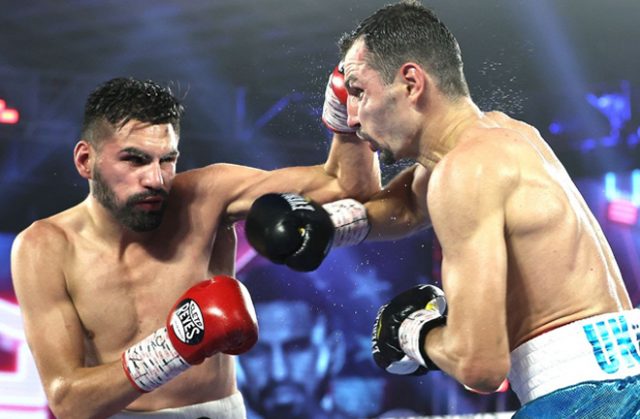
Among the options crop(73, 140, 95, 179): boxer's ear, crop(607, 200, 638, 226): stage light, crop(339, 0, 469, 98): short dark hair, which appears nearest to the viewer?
crop(339, 0, 469, 98): short dark hair

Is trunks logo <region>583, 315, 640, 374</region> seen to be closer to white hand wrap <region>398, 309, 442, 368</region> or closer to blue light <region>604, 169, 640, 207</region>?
white hand wrap <region>398, 309, 442, 368</region>

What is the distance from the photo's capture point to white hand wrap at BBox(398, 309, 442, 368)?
1678mm

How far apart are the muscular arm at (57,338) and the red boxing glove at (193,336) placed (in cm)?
6

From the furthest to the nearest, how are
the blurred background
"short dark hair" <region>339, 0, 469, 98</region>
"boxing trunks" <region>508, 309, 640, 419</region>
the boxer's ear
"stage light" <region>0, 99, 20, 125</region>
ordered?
the blurred background < "stage light" <region>0, 99, 20, 125</region> < the boxer's ear < "short dark hair" <region>339, 0, 469, 98</region> < "boxing trunks" <region>508, 309, 640, 419</region>

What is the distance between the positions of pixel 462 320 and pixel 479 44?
3.71 metres

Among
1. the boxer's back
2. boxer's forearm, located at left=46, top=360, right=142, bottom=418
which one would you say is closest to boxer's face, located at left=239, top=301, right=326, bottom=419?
boxer's forearm, located at left=46, top=360, right=142, bottom=418

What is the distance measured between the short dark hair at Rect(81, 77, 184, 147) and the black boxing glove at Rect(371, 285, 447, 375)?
84 cm

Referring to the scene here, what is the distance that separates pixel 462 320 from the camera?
1.51 metres

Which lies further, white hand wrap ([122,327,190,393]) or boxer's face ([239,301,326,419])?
boxer's face ([239,301,326,419])

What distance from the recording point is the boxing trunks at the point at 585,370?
58.6 inches

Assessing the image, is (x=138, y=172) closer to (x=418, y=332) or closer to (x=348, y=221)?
(x=348, y=221)

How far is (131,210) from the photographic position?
222cm

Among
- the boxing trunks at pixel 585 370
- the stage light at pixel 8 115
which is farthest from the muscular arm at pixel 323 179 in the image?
the stage light at pixel 8 115

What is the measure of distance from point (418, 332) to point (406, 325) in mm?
84
